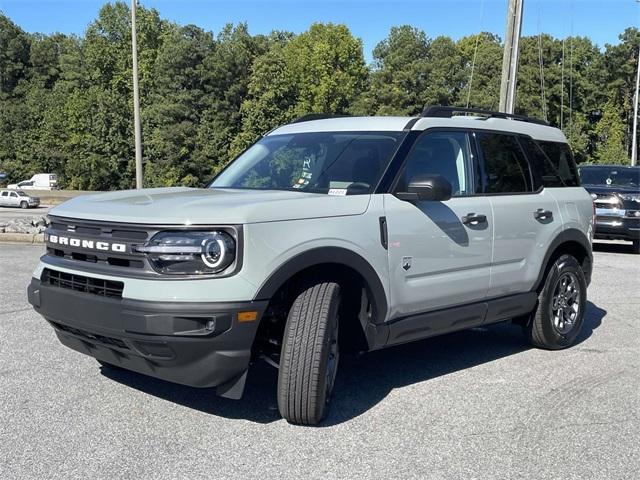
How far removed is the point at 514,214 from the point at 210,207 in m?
2.69

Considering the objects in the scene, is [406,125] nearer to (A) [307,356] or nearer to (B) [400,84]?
(A) [307,356]

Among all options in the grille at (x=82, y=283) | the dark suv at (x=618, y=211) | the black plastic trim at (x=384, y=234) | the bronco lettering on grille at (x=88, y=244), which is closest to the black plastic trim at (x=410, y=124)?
the black plastic trim at (x=384, y=234)

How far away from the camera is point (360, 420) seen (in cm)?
418

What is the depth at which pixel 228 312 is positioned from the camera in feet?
11.7

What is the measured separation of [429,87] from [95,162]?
30.4 m

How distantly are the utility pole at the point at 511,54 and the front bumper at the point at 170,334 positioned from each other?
525 inches

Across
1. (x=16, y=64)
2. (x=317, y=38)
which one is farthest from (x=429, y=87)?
(x=16, y=64)

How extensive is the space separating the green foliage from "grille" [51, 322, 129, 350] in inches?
1858

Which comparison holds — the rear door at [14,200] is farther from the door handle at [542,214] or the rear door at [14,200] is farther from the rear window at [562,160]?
the door handle at [542,214]

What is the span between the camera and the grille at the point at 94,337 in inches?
147

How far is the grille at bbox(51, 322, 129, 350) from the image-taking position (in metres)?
3.74

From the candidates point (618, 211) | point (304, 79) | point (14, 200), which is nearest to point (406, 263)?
point (618, 211)

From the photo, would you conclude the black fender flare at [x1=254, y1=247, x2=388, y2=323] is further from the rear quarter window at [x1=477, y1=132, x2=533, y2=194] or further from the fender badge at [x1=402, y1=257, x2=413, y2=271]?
the rear quarter window at [x1=477, y1=132, x2=533, y2=194]

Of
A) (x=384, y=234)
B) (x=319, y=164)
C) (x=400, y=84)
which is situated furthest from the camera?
(x=400, y=84)
